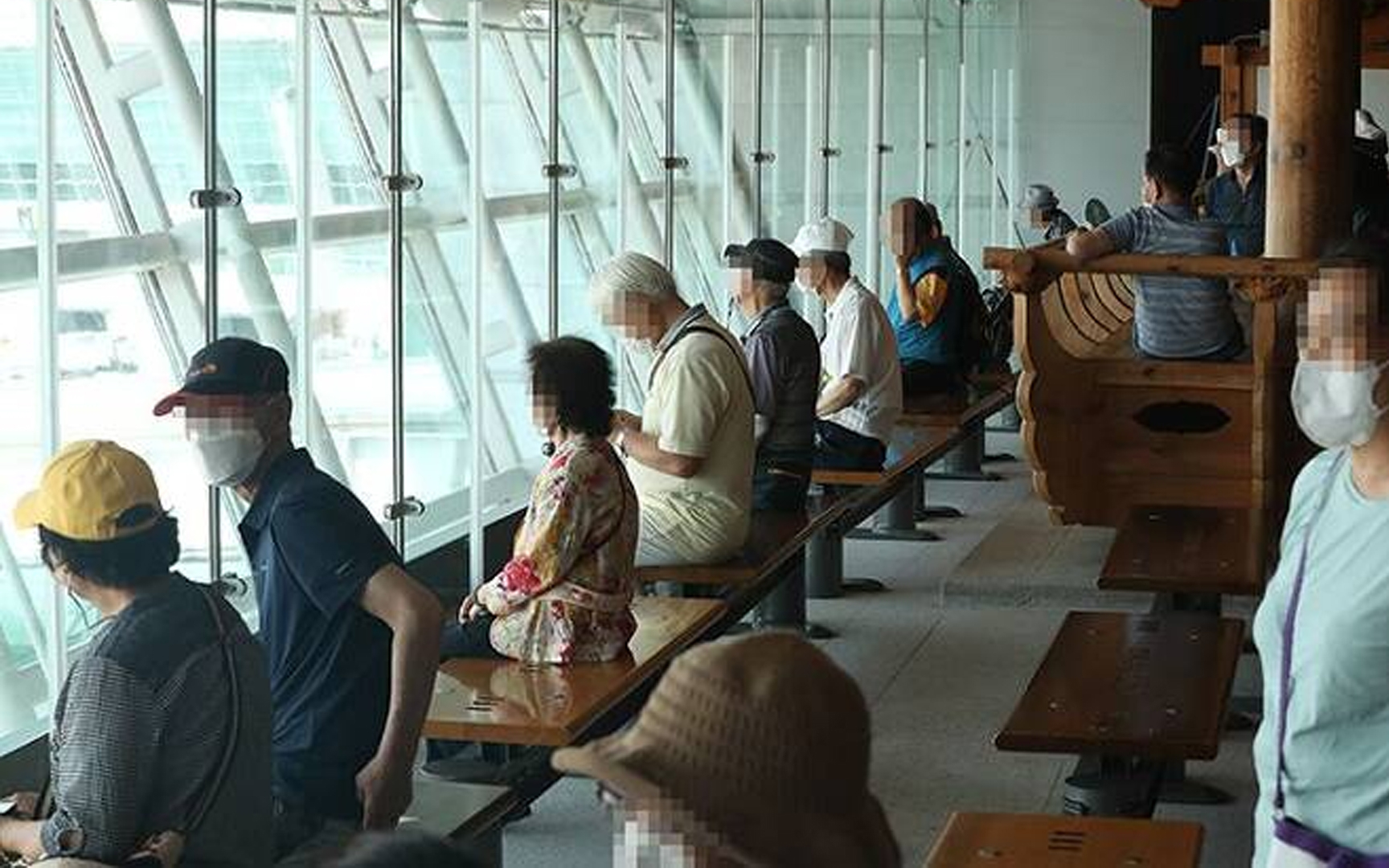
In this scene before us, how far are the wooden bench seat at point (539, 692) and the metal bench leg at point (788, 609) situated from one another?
2639mm

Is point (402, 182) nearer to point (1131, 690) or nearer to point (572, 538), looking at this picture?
point (572, 538)

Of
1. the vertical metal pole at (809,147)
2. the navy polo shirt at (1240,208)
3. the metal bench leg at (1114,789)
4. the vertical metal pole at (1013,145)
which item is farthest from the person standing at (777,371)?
the vertical metal pole at (1013,145)

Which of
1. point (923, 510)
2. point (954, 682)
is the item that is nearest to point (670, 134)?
point (923, 510)

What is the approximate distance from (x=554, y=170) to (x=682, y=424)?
166cm

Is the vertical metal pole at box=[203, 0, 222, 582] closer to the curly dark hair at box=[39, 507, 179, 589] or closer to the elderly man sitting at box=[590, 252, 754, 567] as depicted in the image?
the elderly man sitting at box=[590, 252, 754, 567]

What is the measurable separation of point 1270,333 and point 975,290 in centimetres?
411

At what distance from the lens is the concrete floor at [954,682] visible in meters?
6.21

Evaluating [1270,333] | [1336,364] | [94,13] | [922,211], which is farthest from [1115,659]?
[922,211]

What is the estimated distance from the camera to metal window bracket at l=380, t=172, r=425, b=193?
22.4 ft

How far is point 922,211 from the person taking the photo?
10.7 meters

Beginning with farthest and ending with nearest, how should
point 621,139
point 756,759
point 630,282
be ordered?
point 621,139, point 630,282, point 756,759

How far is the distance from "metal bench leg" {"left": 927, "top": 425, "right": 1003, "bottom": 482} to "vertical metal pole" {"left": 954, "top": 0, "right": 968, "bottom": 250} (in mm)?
2921

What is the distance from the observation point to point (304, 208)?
6383 mm

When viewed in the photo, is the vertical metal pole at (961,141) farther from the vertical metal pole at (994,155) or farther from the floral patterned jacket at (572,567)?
the floral patterned jacket at (572,567)
